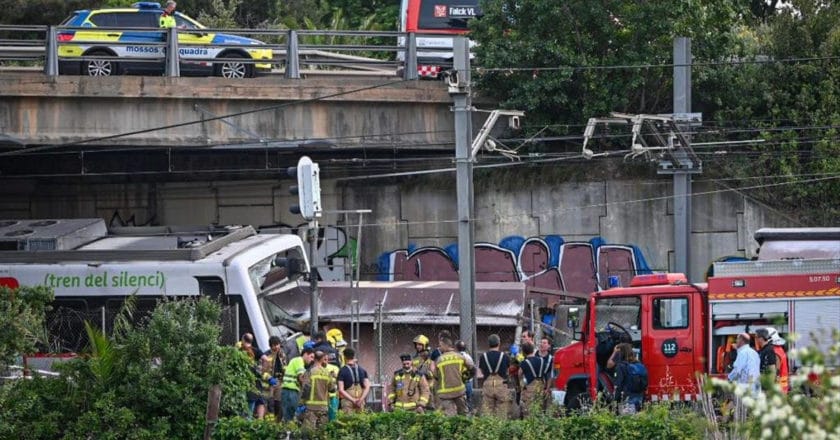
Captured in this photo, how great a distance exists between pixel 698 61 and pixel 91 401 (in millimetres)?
17682

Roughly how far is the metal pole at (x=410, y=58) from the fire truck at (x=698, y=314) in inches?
368

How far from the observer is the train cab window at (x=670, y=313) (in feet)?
61.9

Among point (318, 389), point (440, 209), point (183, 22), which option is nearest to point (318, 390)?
point (318, 389)

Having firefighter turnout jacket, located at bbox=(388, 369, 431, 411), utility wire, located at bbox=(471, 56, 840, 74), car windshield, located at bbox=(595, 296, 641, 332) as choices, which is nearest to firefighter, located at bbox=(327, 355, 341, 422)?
firefighter turnout jacket, located at bbox=(388, 369, 431, 411)

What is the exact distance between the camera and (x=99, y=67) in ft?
92.1

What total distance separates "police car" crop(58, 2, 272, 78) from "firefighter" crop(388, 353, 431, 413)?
11485 mm

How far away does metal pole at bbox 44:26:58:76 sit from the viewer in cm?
2608

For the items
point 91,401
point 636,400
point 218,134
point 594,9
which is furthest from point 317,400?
point 594,9

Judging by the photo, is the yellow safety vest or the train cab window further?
the train cab window

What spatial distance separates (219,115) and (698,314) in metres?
12.2

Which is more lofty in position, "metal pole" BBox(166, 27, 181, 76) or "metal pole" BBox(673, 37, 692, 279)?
"metal pole" BBox(166, 27, 181, 76)

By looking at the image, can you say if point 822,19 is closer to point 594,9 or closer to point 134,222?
point 594,9

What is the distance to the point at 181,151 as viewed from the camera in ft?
98.4

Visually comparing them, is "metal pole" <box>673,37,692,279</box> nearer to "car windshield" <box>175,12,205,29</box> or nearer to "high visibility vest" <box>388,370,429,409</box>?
"high visibility vest" <box>388,370,429,409</box>
